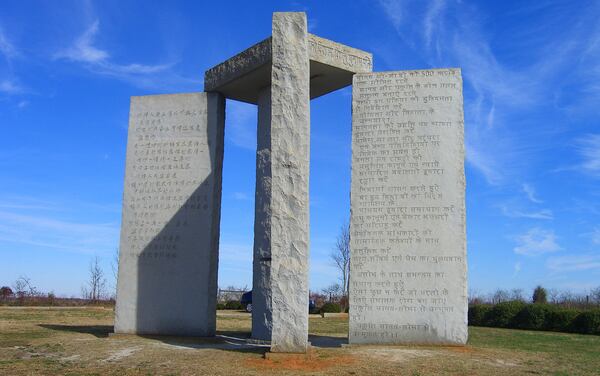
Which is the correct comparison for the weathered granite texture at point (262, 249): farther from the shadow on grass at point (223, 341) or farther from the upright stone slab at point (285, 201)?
the shadow on grass at point (223, 341)

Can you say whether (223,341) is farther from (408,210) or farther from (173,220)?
(408,210)

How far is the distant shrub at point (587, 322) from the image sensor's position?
66.4 feet

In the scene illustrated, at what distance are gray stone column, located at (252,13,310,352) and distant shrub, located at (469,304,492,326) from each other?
14919 mm

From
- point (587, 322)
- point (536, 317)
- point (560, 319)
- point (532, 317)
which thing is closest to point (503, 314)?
point (532, 317)

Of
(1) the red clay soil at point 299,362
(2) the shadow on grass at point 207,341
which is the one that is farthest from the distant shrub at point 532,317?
(1) the red clay soil at point 299,362

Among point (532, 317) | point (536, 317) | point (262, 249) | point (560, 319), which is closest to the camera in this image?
point (262, 249)

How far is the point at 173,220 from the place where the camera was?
15.1 m

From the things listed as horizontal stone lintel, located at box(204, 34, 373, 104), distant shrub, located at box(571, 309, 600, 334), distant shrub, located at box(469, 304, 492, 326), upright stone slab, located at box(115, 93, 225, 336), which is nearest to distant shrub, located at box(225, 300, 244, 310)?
distant shrub, located at box(469, 304, 492, 326)

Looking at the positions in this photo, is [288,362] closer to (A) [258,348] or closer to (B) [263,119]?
(A) [258,348]

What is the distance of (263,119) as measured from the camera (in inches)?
572

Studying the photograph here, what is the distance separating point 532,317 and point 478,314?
2.63 metres

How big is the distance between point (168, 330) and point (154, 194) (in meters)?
3.55

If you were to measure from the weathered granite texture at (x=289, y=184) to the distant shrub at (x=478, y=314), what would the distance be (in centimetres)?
1565

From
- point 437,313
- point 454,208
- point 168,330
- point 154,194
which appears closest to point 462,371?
point 437,313
